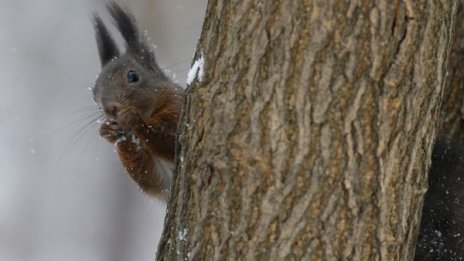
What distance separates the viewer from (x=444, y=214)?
8.43 feet

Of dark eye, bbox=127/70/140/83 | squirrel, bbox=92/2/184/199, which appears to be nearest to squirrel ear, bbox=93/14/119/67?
squirrel, bbox=92/2/184/199

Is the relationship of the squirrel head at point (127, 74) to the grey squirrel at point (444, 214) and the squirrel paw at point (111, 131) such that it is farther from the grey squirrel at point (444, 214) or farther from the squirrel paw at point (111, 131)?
the grey squirrel at point (444, 214)

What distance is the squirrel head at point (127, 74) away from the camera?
3.32 meters

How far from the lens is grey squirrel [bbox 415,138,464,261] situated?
253 cm

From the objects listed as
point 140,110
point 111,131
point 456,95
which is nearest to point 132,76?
point 140,110

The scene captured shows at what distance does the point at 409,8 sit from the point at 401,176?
374mm

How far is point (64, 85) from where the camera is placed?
7.21 metres

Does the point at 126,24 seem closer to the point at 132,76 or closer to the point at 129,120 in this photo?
the point at 132,76

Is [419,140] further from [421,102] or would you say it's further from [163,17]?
[163,17]

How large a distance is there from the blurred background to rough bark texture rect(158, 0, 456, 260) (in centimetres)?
462

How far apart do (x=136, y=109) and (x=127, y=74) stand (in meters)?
0.21

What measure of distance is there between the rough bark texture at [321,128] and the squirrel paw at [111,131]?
1.24 m

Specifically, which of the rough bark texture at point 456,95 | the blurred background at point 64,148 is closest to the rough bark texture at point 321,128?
the rough bark texture at point 456,95

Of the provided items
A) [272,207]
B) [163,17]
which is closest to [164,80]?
[272,207]
